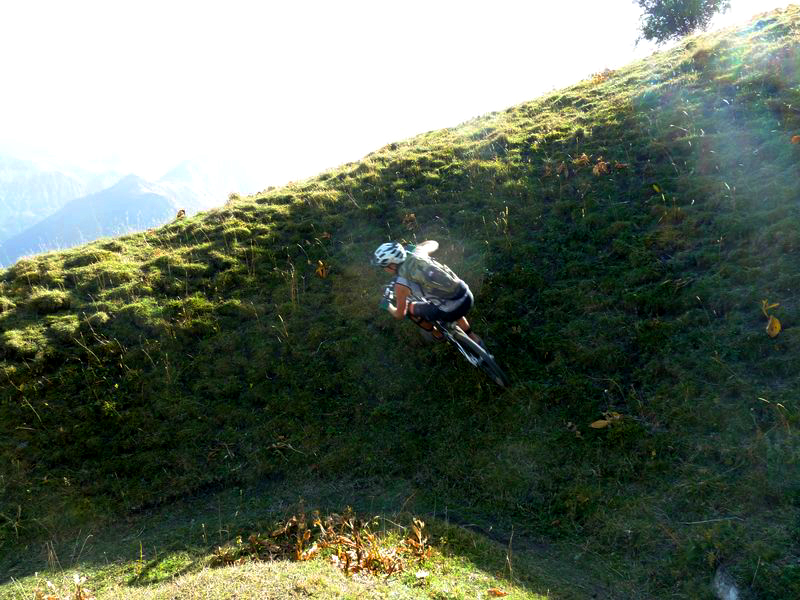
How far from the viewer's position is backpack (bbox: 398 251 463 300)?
8.27 metres

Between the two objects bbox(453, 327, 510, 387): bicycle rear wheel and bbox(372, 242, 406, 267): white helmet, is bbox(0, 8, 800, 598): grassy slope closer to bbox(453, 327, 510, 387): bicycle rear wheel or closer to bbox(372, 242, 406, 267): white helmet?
bbox(453, 327, 510, 387): bicycle rear wheel

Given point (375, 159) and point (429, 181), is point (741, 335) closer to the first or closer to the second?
point (429, 181)

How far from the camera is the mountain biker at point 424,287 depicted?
8.28 metres

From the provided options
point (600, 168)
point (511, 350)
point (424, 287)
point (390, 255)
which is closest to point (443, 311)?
point (424, 287)

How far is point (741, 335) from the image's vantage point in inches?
314

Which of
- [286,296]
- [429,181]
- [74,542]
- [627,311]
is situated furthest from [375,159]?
[74,542]

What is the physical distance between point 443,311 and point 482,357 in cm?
102

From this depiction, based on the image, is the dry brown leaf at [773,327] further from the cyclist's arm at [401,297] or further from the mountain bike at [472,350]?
the cyclist's arm at [401,297]

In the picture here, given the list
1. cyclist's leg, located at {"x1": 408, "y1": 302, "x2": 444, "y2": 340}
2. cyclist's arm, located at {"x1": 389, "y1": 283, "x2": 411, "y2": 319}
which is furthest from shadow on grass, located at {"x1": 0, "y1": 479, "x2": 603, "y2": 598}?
cyclist's arm, located at {"x1": 389, "y1": 283, "x2": 411, "y2": 319}

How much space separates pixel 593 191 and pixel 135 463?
10478 millimetres

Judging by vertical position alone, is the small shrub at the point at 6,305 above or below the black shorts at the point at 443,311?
above

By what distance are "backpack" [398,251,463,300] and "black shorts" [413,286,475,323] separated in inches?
6.3

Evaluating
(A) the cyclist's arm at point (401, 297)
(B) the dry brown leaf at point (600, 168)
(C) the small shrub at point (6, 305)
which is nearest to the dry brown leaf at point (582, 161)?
(B) the dry brown leaf at point (600, 168)

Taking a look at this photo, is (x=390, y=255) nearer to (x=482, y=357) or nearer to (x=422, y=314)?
(x=422, y=314)
